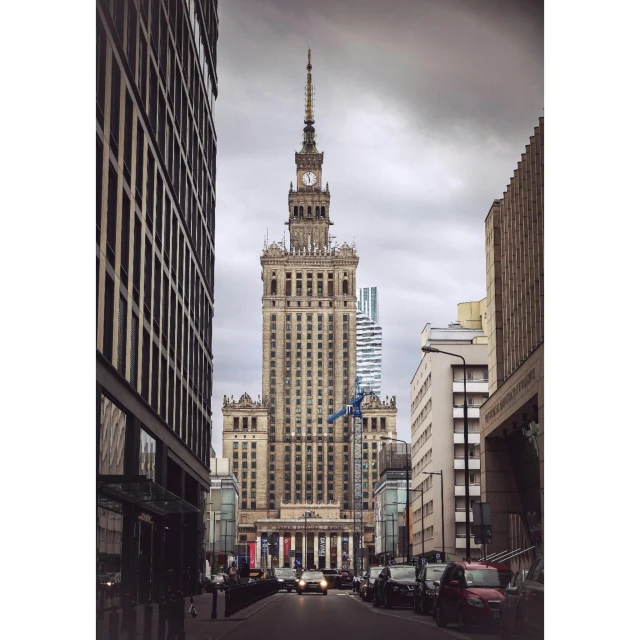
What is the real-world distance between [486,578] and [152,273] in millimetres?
10739

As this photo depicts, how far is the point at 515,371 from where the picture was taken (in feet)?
112

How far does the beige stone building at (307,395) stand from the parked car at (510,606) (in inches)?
263

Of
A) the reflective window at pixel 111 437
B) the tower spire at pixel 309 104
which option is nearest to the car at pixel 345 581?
the tower spire at pixel 309 104

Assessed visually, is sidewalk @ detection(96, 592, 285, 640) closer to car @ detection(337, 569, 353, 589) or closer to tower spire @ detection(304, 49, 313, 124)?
tower spire @ detection(304, 49, 313, 124)

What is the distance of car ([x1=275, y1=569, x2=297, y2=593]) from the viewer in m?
73.5

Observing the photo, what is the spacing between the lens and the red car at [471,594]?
23906mm

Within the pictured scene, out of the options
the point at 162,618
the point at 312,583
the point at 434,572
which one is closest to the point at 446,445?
the point at 312,583

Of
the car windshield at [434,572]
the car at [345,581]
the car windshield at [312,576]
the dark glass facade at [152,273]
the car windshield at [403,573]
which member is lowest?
the car at [345,581]

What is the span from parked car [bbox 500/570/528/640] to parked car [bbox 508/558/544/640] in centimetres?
7

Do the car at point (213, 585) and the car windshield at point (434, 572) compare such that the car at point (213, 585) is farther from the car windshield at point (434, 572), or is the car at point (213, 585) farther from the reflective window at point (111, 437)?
the reflective window at point (111, 437)

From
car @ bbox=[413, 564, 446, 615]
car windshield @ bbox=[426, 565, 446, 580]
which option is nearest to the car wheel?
car @ bbox=[413, 564, 446, 615]

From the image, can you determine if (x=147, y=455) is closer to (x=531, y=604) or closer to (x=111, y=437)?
(x=111, y=437)

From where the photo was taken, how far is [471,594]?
2448 cm
